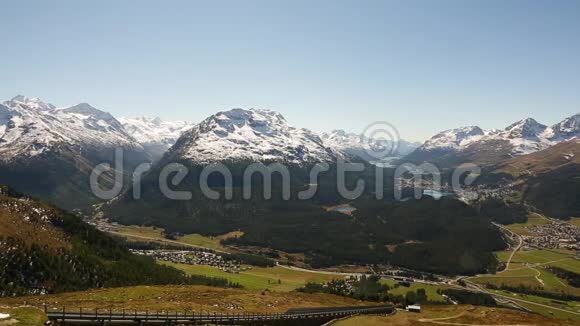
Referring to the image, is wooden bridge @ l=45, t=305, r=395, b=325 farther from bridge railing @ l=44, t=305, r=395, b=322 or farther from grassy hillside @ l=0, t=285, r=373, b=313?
grassy hillside @ l=0, t=285, r=373, b=313

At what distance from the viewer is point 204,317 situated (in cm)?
8488

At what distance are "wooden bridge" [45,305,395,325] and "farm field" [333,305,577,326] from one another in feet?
14.8

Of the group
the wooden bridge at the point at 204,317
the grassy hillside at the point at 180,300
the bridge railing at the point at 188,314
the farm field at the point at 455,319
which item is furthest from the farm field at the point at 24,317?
the farm field at the point at 455,319

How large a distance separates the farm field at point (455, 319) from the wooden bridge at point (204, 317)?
4502mm

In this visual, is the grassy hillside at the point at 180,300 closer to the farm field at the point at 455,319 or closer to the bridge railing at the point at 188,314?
the bridge railing at the point at 188,314

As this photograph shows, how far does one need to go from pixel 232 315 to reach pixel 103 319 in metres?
28.2

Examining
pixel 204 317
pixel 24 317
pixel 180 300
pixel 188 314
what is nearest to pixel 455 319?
pixel 204 317

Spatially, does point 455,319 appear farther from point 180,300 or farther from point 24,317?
point 24,317

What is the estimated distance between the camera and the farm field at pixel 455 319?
109938 mm

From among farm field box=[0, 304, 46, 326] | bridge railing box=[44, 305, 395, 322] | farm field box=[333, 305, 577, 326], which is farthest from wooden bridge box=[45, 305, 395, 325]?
farm field box=[333, 305, 577, 326]

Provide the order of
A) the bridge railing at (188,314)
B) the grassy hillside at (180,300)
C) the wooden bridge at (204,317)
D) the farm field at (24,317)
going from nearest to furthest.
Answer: the farm field at (24,317) < the wooden bridge at (204,317) < the bridge railing at (188,314) < the grassy hillside at (180,300)

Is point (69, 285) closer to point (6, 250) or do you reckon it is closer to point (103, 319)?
point (6, 250)

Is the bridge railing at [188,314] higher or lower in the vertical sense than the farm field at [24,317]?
lower

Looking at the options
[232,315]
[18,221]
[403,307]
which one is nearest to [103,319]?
[232,315]
